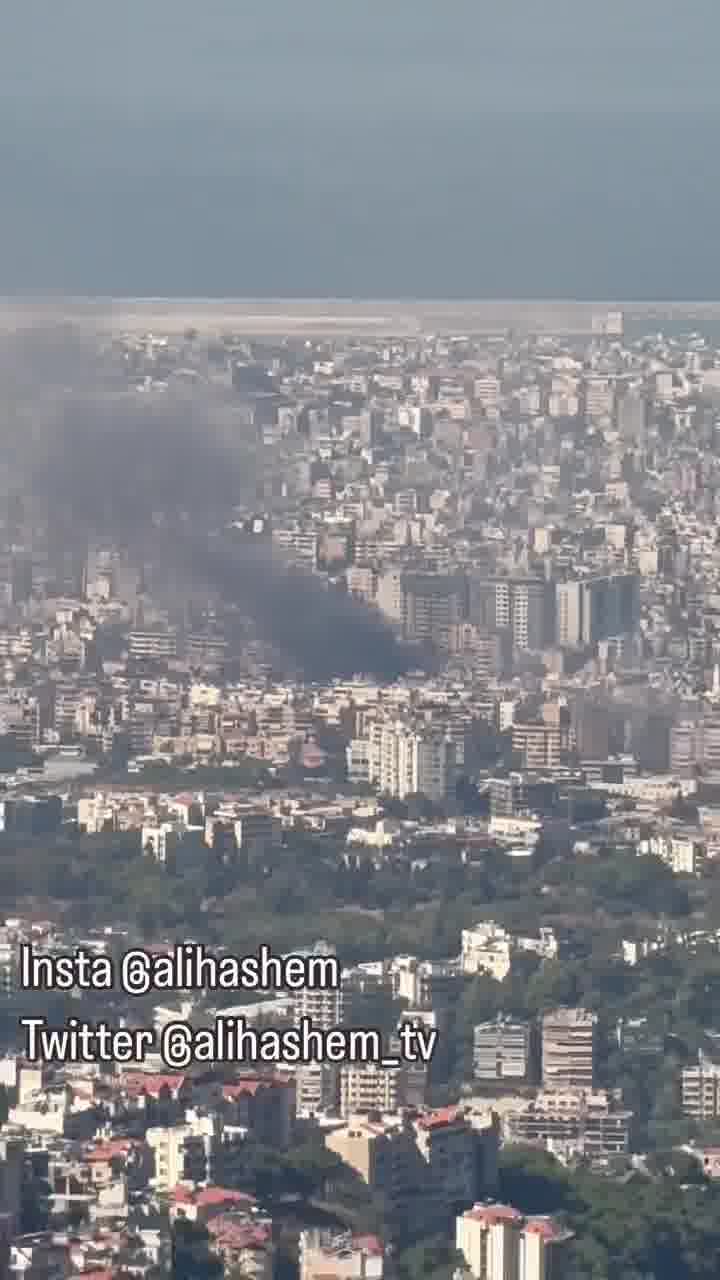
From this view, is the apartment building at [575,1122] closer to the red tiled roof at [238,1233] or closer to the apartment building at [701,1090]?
the apartment building at [701,1090]

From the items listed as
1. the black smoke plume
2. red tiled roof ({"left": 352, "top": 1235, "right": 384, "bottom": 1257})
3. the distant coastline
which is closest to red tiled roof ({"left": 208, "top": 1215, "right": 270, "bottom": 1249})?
red tiled roof ({"left": 352, "top": 1235, "right": 384, "bottom": 1257})

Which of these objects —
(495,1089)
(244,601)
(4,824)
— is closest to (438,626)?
(244,601)

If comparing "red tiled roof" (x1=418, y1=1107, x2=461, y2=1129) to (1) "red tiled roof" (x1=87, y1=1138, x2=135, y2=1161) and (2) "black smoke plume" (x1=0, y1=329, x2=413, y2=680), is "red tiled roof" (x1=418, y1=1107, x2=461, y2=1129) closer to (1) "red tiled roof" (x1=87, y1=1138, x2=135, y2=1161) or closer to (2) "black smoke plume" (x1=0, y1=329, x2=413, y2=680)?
(1) "red tiled roof" (x1=87, y1=1138, x2=135, y2=1161)

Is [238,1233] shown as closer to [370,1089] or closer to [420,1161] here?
[420,1161]

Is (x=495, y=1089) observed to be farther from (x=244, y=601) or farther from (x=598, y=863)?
(x=244, y=601)

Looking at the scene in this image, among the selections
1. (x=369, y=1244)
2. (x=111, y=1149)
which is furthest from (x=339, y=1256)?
(x=111, y=1149)

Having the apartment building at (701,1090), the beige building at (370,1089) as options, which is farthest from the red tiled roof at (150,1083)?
the apartment building at (701,1090)
